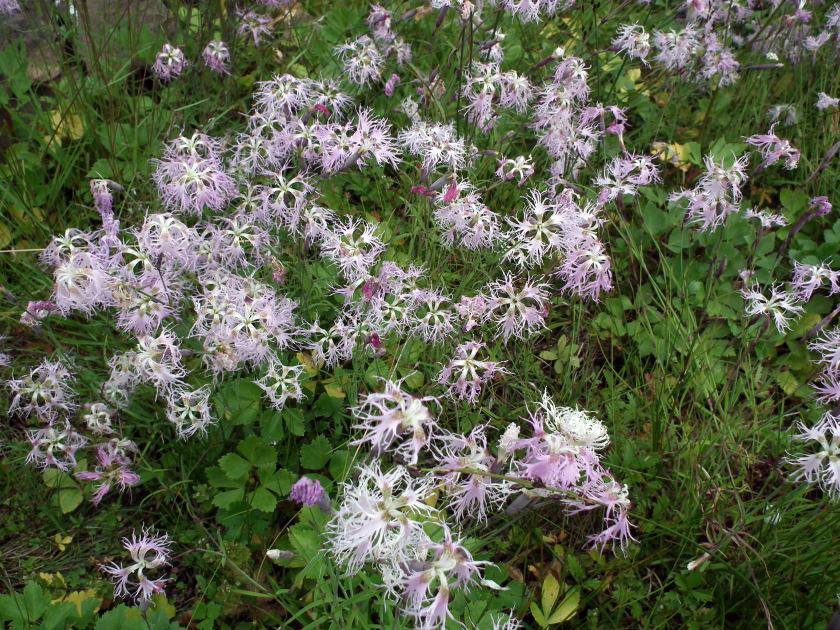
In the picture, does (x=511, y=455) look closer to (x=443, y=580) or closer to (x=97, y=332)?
(x=443, y=580)

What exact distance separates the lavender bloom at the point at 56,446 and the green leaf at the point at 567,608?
5.70ft

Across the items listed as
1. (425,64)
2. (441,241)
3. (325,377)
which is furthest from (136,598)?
(425,64)

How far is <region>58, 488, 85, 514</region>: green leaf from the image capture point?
97.1 inches

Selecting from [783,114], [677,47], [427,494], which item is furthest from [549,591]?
[783,114]

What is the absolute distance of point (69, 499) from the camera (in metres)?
2.48

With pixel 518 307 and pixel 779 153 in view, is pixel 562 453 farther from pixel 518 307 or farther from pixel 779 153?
pixel 779 153

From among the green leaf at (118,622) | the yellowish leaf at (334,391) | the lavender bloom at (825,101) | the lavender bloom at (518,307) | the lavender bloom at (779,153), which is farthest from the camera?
the lavender bloom at (825,101)

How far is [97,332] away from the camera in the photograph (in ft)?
8.94

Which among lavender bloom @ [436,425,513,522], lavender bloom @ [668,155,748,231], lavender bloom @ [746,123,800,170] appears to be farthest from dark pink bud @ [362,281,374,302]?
lavender bloom @ [746,123,800,170]

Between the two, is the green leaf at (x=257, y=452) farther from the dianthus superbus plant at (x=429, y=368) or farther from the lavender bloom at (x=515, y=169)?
the lavender bloom at (x=515, y=169)

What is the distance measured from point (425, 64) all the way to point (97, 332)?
7.31 feet

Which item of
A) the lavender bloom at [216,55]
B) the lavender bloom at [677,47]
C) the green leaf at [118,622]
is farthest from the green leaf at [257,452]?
the lavender bloom at [677,47]

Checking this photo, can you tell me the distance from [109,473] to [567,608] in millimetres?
1607

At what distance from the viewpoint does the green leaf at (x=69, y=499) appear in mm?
2467
